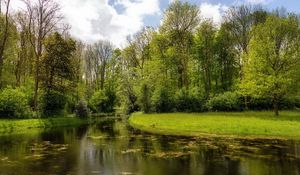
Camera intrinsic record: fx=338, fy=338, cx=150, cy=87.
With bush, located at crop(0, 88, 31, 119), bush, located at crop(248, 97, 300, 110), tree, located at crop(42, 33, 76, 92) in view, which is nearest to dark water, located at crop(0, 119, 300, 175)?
bush, located at crop(0, 88, 31, 119)

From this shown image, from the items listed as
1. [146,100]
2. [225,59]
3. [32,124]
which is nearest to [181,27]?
[225,59]

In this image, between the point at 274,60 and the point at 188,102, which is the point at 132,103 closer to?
the point at 188,102

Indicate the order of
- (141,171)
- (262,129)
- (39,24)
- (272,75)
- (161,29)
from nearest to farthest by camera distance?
1. (141,171)
2. (262,129)
3. (272,75)
4. (39,24)
5. (161,29)

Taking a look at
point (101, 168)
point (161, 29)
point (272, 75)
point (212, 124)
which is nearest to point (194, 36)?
point (161, 29)

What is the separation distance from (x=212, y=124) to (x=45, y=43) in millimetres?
33558

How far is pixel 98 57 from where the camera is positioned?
107 meters

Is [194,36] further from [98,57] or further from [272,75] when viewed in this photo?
[98,57]

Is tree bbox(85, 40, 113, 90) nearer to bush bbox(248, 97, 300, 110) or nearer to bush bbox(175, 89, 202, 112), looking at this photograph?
bush bbox(175, 89, 202, 112)

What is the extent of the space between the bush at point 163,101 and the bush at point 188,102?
3.96 feet

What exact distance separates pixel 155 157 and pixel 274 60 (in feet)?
113

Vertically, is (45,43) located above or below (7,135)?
above

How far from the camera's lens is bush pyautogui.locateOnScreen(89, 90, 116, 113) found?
90875 millimetres

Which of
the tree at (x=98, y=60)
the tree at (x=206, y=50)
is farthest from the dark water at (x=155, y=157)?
the tree at (x=98, y=60)

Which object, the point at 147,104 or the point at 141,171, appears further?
the point at 147,104
